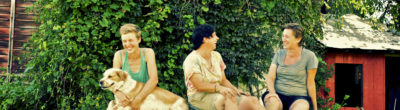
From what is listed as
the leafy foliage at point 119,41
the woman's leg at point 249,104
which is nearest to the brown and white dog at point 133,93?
the woman's leg at point 249,104

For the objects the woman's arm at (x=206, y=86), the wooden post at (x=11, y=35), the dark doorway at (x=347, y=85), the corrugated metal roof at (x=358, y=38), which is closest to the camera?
the woman's arm at (x=206, y=86)

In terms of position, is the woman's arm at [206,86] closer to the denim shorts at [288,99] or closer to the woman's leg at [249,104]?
the woman's leg at [249,104]

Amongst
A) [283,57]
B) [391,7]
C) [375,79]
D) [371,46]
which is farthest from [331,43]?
[283,57]

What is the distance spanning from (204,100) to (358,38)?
24.7 feet

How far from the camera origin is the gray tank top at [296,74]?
3.54 m

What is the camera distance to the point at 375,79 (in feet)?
31.5

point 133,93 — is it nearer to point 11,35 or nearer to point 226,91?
point 226,91

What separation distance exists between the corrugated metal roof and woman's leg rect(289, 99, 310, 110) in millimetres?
5896

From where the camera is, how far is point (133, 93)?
11.2ft

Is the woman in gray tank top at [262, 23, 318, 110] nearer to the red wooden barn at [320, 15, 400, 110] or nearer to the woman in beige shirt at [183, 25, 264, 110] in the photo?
the woman in beige shirt at [183, 25, 264, 110]

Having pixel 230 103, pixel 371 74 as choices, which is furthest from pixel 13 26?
pixel 371 74

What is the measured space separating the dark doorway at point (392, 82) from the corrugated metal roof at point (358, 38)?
1788 millimetres

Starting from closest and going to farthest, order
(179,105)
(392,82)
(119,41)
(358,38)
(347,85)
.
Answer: (179,105) < (119,41) < (358,38) < (347,85) < (392,82)

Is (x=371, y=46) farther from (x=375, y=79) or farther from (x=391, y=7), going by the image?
(x=391, y=7)
